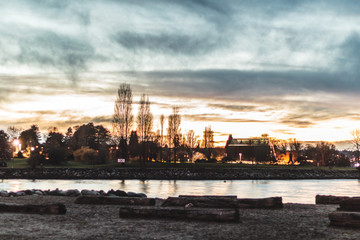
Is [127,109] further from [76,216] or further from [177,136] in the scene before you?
[76,216]

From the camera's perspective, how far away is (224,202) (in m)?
14.4

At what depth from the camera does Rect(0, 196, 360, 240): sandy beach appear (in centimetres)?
947

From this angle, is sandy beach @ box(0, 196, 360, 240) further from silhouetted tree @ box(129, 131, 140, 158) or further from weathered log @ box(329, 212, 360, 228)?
silhouetted tree @ box(129, 131, 140, 158)

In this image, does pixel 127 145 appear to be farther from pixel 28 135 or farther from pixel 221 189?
pixel 28 135

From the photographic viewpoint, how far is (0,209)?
13656 mm

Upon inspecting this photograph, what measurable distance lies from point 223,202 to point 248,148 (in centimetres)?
15030

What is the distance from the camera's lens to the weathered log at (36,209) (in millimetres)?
12998

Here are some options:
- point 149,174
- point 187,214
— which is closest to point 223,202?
point 187,214

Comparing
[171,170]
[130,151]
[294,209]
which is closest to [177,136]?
[130,151]

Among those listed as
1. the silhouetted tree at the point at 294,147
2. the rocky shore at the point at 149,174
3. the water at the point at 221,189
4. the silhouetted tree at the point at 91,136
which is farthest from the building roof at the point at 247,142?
the water at the point at 221,189

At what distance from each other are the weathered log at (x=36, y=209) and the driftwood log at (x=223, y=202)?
3.86 metres

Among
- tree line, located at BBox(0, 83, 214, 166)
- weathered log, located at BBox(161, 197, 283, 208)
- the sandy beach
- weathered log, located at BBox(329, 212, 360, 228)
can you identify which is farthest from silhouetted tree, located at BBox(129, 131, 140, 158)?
weathered log, located at BBox(329, 212, 360, 228)

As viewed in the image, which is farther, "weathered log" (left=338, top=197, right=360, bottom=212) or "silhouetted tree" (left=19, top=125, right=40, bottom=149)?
"silhouetted tree" (left=19, top=125, right=40, bottom=149)

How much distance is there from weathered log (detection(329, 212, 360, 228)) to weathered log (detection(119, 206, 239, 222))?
99.4 inches
